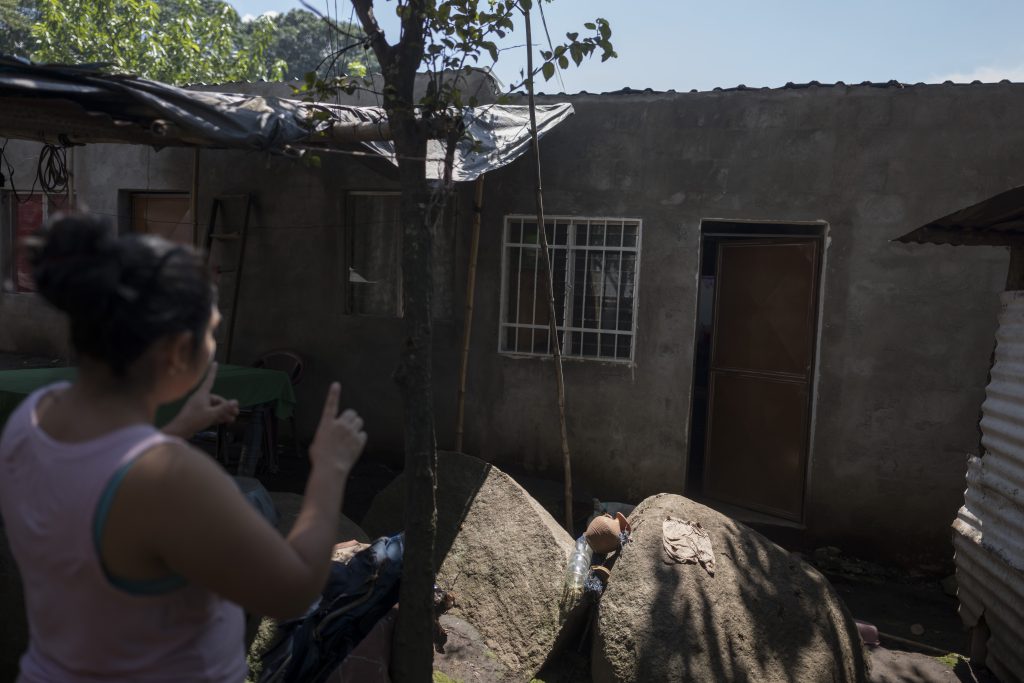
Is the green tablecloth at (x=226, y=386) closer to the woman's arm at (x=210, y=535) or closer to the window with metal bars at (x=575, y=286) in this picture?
the window with metal bars at (x=575, y=286)

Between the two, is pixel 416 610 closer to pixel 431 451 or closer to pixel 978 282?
pixel 431 451

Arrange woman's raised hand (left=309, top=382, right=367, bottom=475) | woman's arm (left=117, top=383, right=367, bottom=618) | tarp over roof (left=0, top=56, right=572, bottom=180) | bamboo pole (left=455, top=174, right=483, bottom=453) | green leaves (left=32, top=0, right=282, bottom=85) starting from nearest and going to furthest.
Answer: woman's arm (left=117, top=383, right=367, bottom=618) → woman's raised hand (left=309, top=382, right=367, bottom=475) → tarp over roof (left=0, top=56, right=572, bottom=180) → bamboo pole (left=455, top=174, right=483, bottom=453) → green leaves (left=32, top=0, right=282, bottom=85)

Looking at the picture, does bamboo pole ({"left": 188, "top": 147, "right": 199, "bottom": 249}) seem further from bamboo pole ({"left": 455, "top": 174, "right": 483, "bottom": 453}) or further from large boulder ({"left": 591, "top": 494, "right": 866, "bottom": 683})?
large boulder ({"left": 591, "top": 494, "right": 866, "bottom": 683})

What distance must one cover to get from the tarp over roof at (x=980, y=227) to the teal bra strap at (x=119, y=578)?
4.08 m

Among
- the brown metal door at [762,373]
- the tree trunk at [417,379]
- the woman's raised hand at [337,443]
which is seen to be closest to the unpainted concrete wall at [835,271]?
the brown metal door at [762,373]

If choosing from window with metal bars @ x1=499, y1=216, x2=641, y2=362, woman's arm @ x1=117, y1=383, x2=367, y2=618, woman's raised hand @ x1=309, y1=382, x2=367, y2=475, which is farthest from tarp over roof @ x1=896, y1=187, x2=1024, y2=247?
woman's arm @ x1=117, y1=383, x2=367, y2=618

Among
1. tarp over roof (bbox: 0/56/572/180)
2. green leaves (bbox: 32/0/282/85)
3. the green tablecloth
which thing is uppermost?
green leaves (bbox: 32/0/282/85)

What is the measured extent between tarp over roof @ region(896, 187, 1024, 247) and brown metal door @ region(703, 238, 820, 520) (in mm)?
1844

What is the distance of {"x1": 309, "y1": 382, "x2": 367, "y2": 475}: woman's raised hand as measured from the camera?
5.10ft

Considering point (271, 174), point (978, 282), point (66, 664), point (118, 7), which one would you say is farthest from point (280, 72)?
point (66, 664)

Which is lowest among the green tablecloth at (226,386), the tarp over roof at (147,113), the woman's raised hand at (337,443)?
the green tablecloth at (226,386)

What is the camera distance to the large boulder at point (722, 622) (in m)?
3.74

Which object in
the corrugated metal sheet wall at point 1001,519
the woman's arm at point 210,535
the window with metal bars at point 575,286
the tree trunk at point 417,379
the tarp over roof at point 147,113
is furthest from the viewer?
the window with metal bars at point 575,286

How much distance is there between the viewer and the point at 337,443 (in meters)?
1.58
